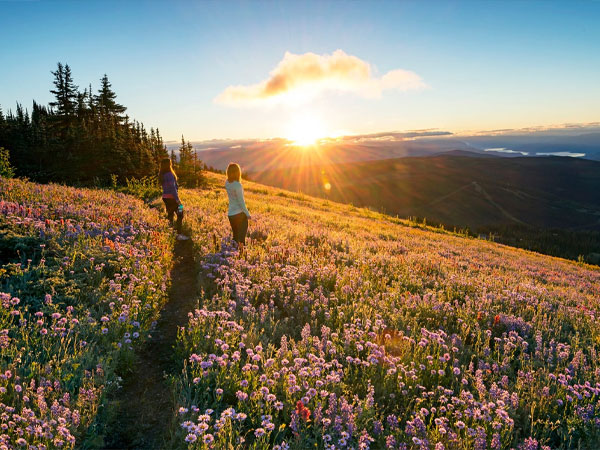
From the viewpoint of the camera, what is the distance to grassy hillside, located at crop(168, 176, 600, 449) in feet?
12.3

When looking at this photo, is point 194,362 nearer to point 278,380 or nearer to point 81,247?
point 278,380

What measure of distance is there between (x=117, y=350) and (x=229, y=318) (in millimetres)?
1887

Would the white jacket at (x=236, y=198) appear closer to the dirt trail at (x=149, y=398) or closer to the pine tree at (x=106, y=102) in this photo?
the dirt trail at (x=149, y=398)

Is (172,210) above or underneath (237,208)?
underneath

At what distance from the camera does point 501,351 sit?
5957 millimetres

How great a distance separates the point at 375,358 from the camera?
4.65m

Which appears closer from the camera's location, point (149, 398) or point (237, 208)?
point (149, 398)

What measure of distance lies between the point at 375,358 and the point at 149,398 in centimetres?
308

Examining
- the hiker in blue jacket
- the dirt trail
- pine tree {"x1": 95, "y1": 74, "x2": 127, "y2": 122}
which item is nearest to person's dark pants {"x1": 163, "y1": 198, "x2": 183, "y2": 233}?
the hiker in blue jacket

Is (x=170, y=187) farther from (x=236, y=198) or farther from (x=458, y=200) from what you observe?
(x=458, y=200)

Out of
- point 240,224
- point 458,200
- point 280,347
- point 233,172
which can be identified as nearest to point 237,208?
point 240,224

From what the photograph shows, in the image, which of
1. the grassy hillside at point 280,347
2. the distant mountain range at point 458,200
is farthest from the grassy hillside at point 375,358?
the distant mountain range at point 458,200

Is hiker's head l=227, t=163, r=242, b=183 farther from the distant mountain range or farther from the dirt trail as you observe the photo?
the distant mountain range

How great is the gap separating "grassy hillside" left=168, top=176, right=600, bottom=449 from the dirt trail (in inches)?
12.1
